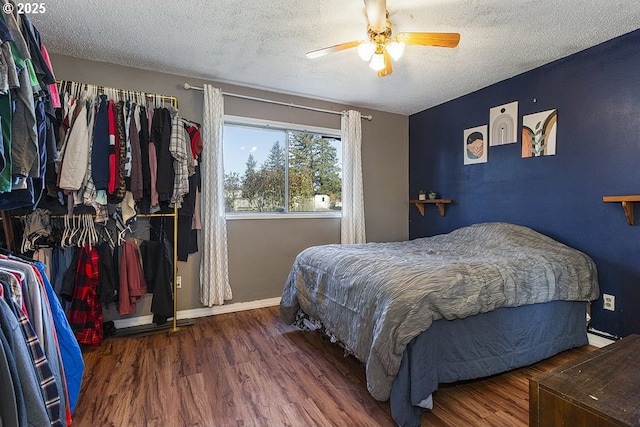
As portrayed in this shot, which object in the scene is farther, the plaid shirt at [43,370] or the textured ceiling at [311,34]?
the textured ceiling at [311,34]

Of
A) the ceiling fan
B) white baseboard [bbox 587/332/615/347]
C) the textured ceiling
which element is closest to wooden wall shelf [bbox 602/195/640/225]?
white baseboard [bbox 587/332/615/347]

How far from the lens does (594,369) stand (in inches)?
39.5

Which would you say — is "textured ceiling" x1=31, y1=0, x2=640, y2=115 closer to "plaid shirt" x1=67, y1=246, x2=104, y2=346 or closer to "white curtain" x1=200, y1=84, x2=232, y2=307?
"white curtain" x1=200, y1=84, x2=232, y2=307

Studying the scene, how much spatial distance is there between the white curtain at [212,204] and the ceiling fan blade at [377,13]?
6.08 ft

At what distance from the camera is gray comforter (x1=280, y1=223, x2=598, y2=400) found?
5.19 ft

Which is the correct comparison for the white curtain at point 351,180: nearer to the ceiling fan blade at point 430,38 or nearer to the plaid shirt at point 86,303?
the ceiling fan blade at point 430,38

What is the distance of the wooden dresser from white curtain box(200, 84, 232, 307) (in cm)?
274

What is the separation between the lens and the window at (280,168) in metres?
3.44

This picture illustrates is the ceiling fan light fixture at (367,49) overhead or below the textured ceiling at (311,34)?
below

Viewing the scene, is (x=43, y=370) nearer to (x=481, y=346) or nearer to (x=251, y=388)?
(x=251, y=388)

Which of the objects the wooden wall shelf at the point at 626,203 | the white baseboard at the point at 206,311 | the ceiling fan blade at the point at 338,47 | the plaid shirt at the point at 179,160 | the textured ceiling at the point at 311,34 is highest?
the textured ceiling at the point at 311,34

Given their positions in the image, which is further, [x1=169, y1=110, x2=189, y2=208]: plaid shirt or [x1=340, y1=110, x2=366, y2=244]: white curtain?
[x1=340, y1=110, x2=366, y2=244]: white curtain

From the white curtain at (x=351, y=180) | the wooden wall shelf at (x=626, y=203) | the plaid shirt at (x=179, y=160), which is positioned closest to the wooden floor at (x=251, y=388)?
the wooden wall shelf at (x=626, y=203)

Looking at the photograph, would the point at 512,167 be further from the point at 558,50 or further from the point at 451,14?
the point at 451,14
